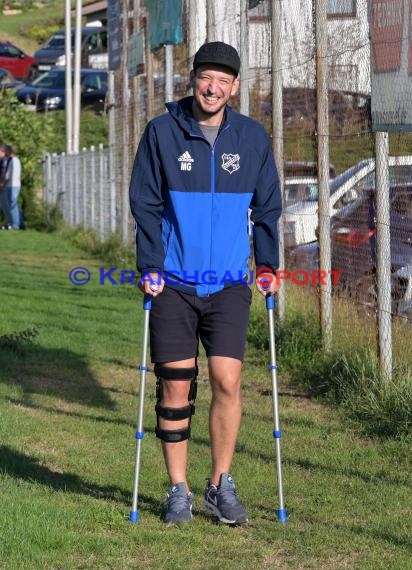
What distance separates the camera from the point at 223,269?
6.36 meters

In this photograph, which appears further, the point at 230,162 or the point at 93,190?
the point at 93,190

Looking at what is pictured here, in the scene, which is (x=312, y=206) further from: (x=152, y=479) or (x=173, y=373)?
(x=173, y=373)

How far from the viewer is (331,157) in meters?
10.0

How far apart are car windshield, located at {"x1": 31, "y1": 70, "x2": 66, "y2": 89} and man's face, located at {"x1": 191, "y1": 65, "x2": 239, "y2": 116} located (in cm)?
3644

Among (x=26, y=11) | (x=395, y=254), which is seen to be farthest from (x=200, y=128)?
(x=26, y=11)

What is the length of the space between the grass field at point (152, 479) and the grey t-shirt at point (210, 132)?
1795 mm

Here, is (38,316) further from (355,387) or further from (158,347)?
(158,347)

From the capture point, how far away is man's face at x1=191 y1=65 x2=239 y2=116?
6.22m

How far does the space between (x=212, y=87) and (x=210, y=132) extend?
22 centimetres

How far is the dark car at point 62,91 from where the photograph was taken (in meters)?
41.3

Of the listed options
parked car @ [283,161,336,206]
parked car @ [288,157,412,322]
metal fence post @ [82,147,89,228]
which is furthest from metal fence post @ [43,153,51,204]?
parked car @ [288,157,412,322]

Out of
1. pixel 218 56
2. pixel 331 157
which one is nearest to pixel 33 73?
pixel 331 157

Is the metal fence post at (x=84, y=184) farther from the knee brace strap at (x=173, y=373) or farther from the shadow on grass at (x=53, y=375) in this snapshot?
the knee brace strap at (x=173, y=373)

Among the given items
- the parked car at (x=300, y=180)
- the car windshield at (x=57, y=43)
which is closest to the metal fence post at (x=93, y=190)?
the parked car at (x=300, y=180)
